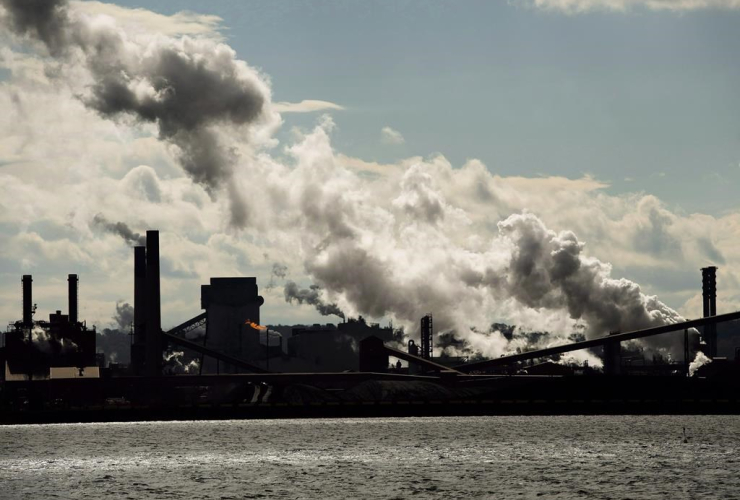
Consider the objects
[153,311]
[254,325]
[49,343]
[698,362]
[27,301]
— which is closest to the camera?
[153,311]

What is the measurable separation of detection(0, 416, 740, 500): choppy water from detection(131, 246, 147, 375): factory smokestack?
1179 inches

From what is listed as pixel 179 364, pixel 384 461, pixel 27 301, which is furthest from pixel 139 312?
pixel 384 461

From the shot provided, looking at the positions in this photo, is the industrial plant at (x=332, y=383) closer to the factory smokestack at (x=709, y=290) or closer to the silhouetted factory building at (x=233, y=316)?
the factory smokestack at (x=709, y=290)

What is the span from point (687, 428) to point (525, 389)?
95.1 ft

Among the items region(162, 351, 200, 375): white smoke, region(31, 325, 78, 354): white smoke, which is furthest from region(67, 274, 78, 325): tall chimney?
region(162, 351, 200, 375): white smoke

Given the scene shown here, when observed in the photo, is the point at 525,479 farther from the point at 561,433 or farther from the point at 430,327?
the point at 430,327

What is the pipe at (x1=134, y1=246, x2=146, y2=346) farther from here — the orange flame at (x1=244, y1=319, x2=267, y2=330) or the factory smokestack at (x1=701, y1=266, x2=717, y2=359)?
the factory smokestack at (x1=701, y1=266, x2=717, y2=359)

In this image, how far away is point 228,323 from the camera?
185250 millimetres

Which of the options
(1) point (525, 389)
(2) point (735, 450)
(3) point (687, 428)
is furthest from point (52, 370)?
(2) point (735, 450)

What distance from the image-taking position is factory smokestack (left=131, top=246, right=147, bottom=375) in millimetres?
149750

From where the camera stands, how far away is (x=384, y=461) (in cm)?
7619

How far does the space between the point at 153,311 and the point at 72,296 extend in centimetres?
2097

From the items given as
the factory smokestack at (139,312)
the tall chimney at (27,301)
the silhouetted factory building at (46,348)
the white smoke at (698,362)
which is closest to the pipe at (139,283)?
the factory smokestack at (139,312)

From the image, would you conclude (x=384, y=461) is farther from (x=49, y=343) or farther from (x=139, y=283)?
(x=139, y=283)
